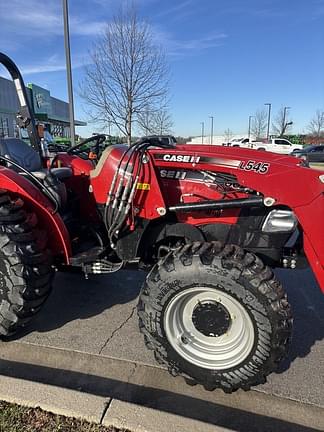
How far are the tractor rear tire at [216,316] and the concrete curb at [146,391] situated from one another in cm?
10

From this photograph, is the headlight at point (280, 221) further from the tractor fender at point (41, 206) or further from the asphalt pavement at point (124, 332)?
the tractor fender at point (41, 206)

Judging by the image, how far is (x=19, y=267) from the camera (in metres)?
2.63

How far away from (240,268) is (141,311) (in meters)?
0.74

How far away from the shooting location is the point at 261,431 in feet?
6.77

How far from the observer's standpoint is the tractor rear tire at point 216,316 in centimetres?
225

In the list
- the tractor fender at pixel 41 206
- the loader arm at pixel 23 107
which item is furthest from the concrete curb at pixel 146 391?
the loader arm at pixel 23 107

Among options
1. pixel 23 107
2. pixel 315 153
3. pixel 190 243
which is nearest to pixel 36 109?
pixel 315 153

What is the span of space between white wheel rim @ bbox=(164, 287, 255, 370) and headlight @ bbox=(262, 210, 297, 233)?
66 cm

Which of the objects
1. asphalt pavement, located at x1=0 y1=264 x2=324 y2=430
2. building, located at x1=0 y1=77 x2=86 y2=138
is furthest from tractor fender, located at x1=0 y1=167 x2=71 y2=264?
building, located at x1=0 y1=77 x2=86 y2=138

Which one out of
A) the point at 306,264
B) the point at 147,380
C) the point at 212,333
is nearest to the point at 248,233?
the point at 306,264

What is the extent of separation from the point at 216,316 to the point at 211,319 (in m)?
0.04

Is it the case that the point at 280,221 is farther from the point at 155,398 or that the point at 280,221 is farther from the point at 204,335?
the point at 155,398

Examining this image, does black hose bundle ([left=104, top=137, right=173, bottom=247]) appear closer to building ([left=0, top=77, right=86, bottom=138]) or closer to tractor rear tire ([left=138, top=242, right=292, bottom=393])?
tractor rear tire ([left=138, top=242, right=292, bottom=393])

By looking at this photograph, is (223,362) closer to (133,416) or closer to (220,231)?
(133,416)
